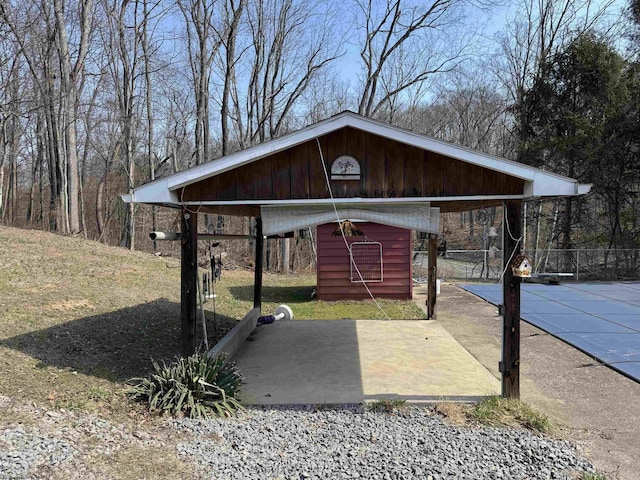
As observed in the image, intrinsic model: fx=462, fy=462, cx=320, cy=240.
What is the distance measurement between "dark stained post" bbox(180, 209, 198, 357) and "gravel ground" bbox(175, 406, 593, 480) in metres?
0.97

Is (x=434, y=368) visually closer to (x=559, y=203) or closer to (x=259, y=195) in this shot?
(x=259, y=195)

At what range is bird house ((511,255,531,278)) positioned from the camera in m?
4.41

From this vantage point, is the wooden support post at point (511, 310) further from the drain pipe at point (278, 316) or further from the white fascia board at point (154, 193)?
the drain pipe at point (278, 316)

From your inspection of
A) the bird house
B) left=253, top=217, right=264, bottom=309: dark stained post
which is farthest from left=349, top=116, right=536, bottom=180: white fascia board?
left=253, top=217, right=264, bottom=309: dark stained post

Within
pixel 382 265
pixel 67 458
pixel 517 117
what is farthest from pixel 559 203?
pixel 67 458

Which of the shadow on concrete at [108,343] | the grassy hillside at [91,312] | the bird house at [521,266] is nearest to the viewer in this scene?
the bird house at [521,266]

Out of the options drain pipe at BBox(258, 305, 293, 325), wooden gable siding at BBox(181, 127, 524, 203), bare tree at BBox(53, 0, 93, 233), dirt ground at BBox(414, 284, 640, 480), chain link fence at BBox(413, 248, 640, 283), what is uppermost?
bare tree at BBox(53, 0, 93, 233)

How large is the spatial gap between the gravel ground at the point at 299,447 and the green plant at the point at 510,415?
0.18 metres

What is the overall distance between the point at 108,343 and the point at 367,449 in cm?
422

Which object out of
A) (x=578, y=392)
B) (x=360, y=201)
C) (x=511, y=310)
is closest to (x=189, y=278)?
(x=360, y=201)

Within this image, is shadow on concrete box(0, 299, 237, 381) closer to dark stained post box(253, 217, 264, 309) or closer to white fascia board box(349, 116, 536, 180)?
dark stained post box(253, 217, 264, 309)

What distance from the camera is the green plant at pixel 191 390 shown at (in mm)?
4332

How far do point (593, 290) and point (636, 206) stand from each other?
682 cm

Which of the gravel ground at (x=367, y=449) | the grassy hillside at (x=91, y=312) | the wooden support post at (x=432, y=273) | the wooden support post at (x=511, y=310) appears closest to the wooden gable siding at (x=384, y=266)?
the grassy hillside at (x=91, y=312)
